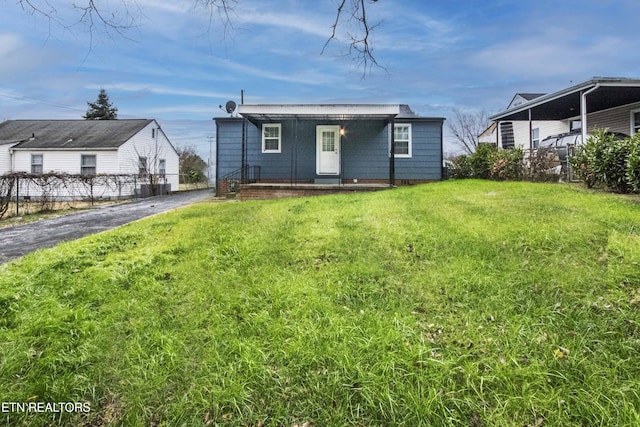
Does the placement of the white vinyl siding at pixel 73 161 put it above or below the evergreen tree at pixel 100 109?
below

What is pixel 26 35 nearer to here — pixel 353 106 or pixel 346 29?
pixel 346 29

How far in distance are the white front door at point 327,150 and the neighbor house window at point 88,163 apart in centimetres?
1237

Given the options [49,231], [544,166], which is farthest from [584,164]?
[49,231]

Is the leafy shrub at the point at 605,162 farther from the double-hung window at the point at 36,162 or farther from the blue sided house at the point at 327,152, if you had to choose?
the double-hung window at the point at 36,162

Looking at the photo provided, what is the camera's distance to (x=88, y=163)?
17938 mm

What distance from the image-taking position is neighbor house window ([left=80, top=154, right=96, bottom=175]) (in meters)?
17.8

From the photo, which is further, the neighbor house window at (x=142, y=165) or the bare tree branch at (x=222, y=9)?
the neighbor house window at (x=142, y=165)

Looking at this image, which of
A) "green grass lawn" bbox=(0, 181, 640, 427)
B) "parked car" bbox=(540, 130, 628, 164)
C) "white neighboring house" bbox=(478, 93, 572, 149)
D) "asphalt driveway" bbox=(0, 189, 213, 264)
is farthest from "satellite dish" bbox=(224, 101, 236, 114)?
"white neighboring house" bbox=(478, 93, 572, 149)

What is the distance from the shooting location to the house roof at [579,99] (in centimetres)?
912

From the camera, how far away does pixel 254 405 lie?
2.12 meters

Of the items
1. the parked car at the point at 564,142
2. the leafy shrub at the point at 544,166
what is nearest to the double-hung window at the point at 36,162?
the leafy shrub at the point at 544,166

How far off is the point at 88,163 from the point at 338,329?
19817 mm

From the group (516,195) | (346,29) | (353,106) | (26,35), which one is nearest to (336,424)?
(346,29)

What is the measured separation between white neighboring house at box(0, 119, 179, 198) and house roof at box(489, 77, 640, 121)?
57.9 ft
